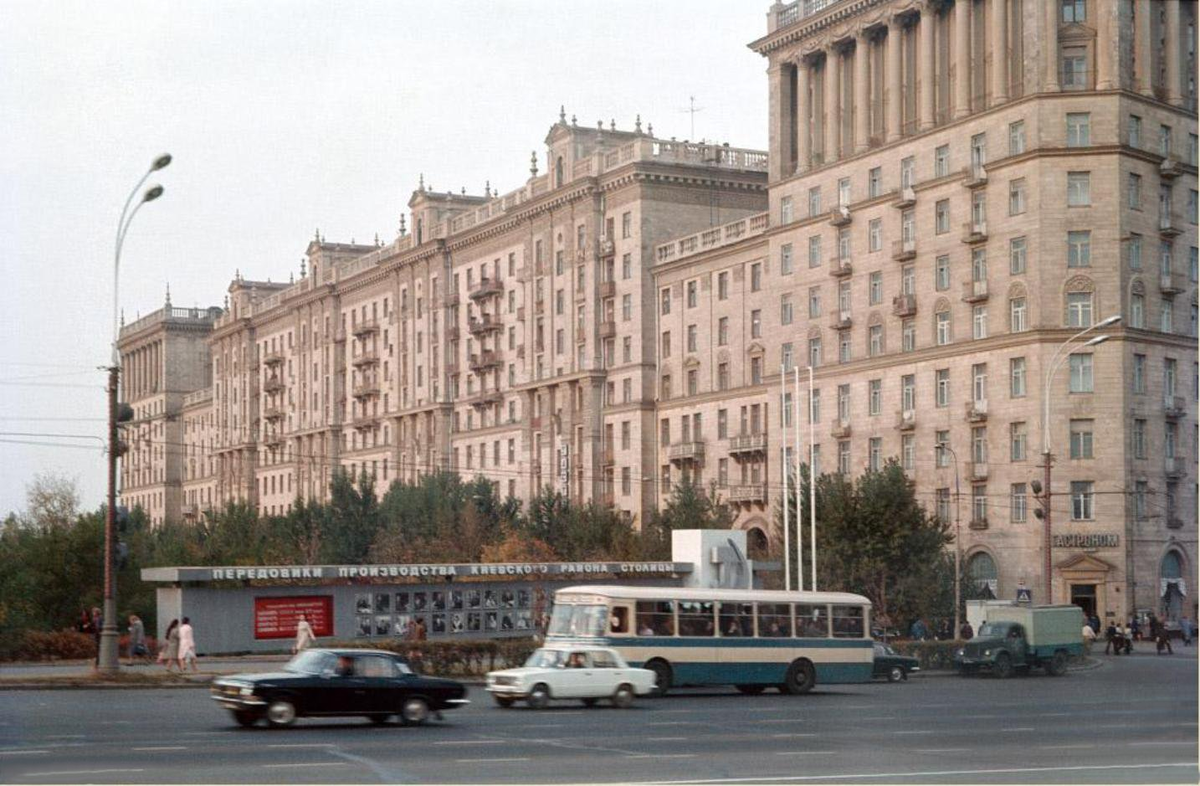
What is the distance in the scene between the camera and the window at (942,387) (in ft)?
260

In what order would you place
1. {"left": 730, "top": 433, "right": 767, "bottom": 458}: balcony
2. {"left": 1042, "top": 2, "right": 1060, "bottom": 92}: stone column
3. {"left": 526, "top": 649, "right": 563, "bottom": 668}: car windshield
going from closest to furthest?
{"left": 526, "top": 649, "right": 563, "bottom": 668}: car windshield, {"left": 1042, "top": 2, "right": 1060, "bottom": 92}: stone column, {"left": 730, "top": 433, "right": 767, "bottom": 458}: balcony

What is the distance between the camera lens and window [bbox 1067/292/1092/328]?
74.1 meters

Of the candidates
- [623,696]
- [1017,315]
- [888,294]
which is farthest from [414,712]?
[888,294]

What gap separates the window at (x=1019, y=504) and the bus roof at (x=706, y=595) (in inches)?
1265

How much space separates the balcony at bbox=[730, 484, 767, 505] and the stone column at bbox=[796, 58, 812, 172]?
15.9m

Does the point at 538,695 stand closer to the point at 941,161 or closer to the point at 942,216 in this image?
the point at 942,216

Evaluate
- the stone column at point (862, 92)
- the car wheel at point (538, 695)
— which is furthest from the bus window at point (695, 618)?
the stone column at point (862, 92)

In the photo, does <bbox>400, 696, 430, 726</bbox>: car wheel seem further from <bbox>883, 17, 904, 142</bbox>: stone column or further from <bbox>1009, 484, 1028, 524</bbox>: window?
<bbox>883, 17, 904, 142</bbox>: stone column

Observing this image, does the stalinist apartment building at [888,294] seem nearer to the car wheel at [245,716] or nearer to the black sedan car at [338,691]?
the black sedan car at [338,691]

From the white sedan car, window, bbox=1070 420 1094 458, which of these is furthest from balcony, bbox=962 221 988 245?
the white sedan car

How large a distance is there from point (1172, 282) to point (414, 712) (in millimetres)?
53387

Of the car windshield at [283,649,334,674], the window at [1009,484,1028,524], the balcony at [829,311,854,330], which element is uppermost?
the balcony at [829,311,854,330]

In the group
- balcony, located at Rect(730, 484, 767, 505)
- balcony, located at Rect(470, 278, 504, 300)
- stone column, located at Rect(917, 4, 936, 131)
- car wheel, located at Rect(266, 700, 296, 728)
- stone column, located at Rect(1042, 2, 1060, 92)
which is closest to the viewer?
car wheel, located at Rect(266, 700, 296, 728)

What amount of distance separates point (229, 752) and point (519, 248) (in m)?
85.8
